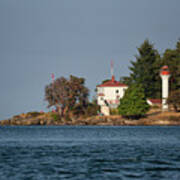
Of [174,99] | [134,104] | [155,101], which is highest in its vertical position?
[155,101]

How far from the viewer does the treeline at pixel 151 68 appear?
15975 cm

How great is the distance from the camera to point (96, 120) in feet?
496

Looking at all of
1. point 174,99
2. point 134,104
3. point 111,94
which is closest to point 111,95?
point 111,94

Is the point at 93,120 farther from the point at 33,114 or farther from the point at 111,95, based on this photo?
the point at 33,114

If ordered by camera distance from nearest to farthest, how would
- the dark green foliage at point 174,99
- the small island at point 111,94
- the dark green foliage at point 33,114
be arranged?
the dark green foliage at point 174,99
the small island at point 111,94
the dark green foliage at point 33,114

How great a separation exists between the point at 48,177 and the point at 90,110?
12846 cm

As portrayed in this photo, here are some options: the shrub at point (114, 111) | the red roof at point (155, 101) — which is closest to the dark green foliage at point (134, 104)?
the shrub at point (114, 111)

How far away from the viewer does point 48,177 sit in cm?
2945

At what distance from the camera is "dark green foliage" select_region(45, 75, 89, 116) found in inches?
6526

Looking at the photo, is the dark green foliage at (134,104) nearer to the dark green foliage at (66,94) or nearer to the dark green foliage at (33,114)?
the dark green foliage at (66,94)

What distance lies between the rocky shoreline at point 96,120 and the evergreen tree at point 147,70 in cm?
2012

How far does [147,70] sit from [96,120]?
28883mm

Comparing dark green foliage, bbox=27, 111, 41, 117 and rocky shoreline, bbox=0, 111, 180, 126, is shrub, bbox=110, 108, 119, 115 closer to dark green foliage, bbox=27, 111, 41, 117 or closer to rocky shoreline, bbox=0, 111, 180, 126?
rocky shoreline, bbox=0, 111, 180, 126

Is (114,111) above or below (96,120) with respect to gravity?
above
